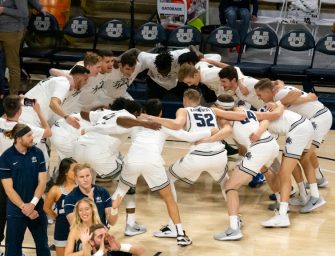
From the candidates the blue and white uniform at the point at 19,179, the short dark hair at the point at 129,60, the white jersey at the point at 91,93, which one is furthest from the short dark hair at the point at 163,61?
the blue and white uniform at the point at 19,179

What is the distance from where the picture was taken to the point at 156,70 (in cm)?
1211

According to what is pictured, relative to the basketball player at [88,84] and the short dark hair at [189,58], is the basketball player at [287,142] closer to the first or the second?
the short dark hair at [189,58]

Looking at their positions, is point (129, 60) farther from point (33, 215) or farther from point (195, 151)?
point (33, 215)

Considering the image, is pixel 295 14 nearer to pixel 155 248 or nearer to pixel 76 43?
pixel 76 43

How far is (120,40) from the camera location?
14.8 meters

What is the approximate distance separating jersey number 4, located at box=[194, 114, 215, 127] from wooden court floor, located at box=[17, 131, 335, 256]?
1.21m

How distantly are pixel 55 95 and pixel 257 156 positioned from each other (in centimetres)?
246

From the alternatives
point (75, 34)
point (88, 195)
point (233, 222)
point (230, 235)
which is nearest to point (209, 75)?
point (233, 222)

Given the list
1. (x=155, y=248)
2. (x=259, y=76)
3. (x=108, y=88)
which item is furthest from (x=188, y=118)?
(x=259, y=76)

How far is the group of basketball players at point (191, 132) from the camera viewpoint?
968cm

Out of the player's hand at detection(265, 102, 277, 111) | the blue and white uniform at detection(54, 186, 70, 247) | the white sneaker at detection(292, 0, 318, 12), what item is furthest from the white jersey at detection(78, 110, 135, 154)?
the white sneaker at detection(292, 0, 318, 12)

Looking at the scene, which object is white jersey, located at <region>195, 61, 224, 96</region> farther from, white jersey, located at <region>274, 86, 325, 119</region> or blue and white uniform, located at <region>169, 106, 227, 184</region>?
blue and white uniform, located at <region>169, 106, 227, 184</region>

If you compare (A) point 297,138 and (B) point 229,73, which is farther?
(B) point 229,73

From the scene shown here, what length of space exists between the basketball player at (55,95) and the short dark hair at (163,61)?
136 centimetres
